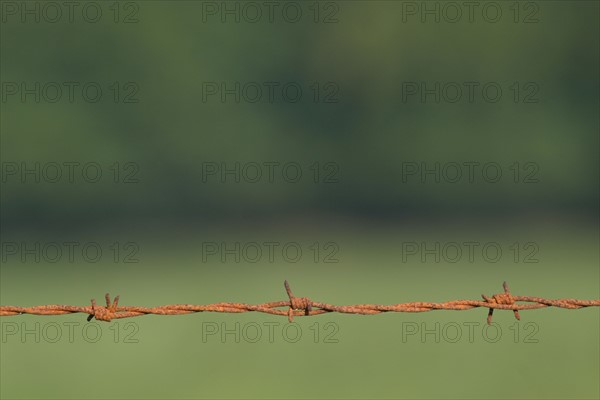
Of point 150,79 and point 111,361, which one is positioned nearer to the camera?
point 111,361

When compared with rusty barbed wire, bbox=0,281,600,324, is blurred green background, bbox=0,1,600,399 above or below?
above

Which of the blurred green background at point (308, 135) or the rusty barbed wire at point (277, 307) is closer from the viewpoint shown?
the rusty barbed wire at point (277, 307)

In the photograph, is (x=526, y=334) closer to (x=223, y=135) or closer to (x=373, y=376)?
(x=373, y=376)

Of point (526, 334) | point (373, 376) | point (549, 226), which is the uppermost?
point (549, 226)

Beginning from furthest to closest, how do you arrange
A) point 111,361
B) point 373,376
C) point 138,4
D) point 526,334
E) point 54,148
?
point 138,4
point 54,148
point 526,334
point 111,361
point 373,376

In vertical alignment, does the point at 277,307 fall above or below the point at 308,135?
below

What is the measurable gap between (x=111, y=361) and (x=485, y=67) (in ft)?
47.7

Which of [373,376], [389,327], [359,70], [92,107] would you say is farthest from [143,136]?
[373,376]

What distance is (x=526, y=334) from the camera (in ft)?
34.1

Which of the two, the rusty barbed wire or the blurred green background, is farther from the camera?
the blurred green background

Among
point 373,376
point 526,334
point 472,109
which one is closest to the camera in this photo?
point 373,376

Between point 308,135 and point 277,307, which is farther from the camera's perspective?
point 308,135

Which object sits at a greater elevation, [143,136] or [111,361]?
[143,136]

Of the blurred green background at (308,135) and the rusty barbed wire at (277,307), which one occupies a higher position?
the blurred green background at (308,135)
